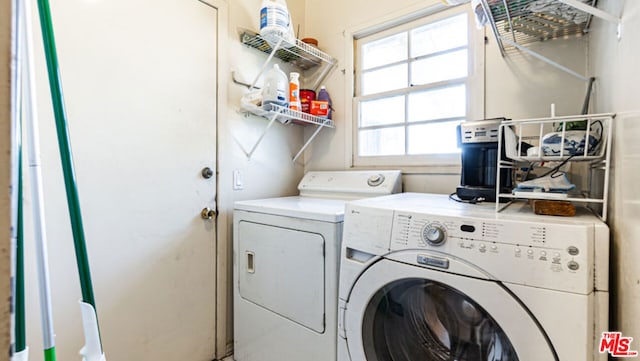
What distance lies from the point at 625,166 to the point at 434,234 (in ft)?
1.55

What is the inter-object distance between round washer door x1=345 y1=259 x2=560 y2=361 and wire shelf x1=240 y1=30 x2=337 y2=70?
1488 mm

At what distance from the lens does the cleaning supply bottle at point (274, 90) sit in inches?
69.6

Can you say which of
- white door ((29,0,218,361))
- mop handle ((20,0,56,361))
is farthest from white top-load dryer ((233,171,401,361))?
mop handle ((20,0,56,361))

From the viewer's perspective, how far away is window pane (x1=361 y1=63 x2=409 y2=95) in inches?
76.9

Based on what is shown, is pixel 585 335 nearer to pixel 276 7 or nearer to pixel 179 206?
pixel 179 206

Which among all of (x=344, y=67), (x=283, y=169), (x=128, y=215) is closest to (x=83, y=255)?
(x=128, y=215)

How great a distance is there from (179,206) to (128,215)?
0.80ft

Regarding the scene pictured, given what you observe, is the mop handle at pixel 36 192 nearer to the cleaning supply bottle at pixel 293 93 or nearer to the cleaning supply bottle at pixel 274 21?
the cleaning supply bottle at pixel 274 21

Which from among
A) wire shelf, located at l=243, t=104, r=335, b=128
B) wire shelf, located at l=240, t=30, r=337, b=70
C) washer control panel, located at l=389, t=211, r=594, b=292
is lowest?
washer control panel, located at l=389, t=211, r=594, b=292

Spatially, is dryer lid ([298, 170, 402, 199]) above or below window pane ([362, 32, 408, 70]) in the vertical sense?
below

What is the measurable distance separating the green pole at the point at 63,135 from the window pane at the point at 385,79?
168 cm

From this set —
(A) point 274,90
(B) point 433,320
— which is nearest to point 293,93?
(A) point 274,90
